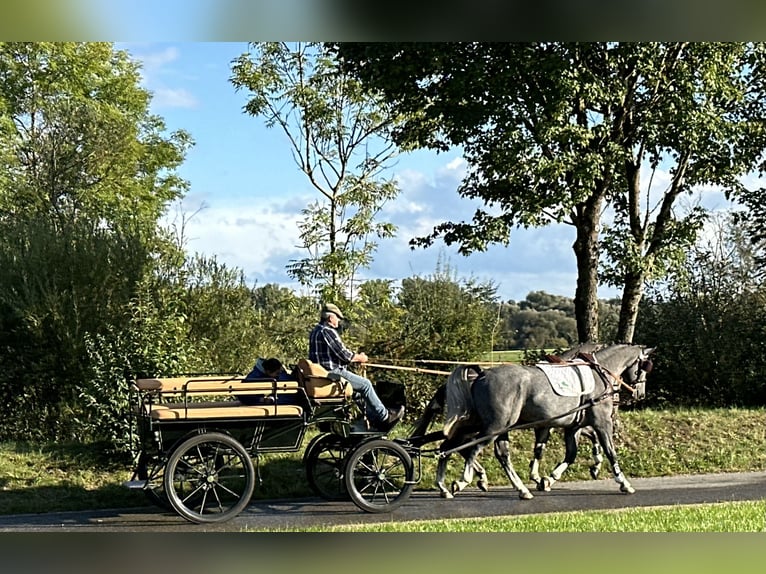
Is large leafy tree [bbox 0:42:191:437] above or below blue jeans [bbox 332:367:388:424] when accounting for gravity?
above

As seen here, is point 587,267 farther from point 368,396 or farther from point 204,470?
point 204,470

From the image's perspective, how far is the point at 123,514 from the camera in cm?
1012

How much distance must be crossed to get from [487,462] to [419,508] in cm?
211

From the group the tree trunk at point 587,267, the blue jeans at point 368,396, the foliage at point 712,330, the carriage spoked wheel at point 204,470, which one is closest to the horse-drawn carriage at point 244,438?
the carriage spoked wheel at point 204,470

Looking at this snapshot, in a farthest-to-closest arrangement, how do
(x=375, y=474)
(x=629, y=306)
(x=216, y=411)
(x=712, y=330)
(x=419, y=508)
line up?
(x=712, y=330) → (x=629, y=306) → (x=419, y=508) → (x=375, y=474) → (x=216, y=411)

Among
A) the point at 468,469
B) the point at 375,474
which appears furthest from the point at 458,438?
the point at 375,474

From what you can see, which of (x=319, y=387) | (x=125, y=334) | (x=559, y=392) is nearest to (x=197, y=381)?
(x=319, y=387)

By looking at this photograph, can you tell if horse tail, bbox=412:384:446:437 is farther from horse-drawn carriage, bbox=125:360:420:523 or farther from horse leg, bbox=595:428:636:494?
horse leg, bbox=595:428:636:494

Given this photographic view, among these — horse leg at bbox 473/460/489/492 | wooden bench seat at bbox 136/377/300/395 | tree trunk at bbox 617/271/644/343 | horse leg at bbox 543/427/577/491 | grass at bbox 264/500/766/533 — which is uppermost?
tree trunk at bbox 617/271/644/343

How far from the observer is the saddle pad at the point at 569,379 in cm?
1021

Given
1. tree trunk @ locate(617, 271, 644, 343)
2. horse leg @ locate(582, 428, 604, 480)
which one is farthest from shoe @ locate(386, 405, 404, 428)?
tree trunk @ locate(617, 271, 644, 343)

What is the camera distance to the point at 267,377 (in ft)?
32.2

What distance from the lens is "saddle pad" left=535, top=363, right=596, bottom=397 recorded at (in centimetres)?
1021
